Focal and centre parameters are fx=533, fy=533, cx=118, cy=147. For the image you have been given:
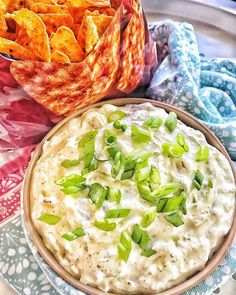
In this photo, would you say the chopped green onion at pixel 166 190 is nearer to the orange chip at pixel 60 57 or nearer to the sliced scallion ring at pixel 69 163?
the sliced scallion ring at pixel 69 163

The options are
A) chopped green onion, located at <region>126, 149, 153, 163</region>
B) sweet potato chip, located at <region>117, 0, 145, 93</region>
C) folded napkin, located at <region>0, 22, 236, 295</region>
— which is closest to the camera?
chopped green onion, located at <region>126, 149, 153, 163</region>

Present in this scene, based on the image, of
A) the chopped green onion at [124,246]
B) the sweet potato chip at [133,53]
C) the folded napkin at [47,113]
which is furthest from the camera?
the sweet potato chip at [133,53]

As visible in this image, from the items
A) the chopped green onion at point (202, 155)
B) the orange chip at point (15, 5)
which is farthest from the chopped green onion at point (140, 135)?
the orange chip at point (15, 5)

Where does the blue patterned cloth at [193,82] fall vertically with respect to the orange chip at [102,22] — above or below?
below

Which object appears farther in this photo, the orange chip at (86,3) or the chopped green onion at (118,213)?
the orange chip at (86,3)

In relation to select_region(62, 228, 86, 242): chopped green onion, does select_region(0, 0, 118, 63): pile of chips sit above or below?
above

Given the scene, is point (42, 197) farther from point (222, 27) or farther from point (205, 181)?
point (222, 27)

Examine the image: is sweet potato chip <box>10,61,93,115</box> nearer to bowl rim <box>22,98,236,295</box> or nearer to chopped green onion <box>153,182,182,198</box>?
bowl rim <box>22,98,236,295</box>

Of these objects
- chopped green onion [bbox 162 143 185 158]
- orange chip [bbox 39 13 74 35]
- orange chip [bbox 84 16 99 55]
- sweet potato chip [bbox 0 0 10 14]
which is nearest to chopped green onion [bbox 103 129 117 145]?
chopped green onion [bbox 162 143 185 158]
